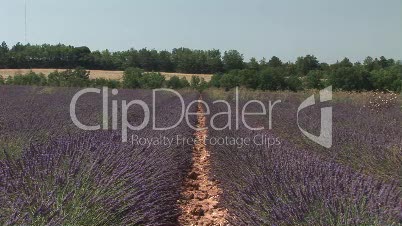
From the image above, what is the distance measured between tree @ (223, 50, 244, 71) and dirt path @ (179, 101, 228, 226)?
45.9m

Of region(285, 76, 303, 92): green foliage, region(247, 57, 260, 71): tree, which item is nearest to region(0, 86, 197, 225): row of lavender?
region(285, 76, 303, 92): green foliage

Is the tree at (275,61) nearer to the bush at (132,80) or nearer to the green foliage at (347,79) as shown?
the green foliage at (347,79)

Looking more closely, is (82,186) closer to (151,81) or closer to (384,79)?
(151,81)

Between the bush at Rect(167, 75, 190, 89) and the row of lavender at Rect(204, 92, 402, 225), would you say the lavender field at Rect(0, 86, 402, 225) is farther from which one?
the bush at Rect(167, 75, 190, 89)

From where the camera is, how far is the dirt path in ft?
13.7

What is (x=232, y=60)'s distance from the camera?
2104 inches

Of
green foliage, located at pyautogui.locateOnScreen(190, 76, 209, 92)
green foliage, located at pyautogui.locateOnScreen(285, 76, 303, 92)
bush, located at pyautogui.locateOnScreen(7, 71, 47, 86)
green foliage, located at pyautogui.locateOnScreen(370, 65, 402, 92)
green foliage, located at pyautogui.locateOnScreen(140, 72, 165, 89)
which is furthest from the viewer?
green foliage, located at pyautogui.locateOnScreen(190, 76, 209, 92)

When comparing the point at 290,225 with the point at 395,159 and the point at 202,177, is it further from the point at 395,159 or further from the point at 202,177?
the point at 202,177

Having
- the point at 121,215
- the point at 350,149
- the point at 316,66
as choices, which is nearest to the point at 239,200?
the point at 121,215

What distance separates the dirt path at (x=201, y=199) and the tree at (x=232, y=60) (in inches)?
1805

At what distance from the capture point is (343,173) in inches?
129

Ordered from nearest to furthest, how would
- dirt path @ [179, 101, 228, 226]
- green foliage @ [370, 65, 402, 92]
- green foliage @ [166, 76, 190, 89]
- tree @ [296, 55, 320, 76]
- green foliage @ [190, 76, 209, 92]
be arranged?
dirt path @ [179, 101, 228, 226] < green foliage @ [370, 65, 402, 92] < green foliage @ [166, 76, 190, 89] < green foliage @ [190, 76, 209, 92] < tree @ [296, 55, 320, 76]

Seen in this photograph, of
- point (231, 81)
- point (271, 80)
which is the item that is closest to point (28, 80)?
point (231, 81)

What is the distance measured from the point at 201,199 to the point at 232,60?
49129 millimetres
